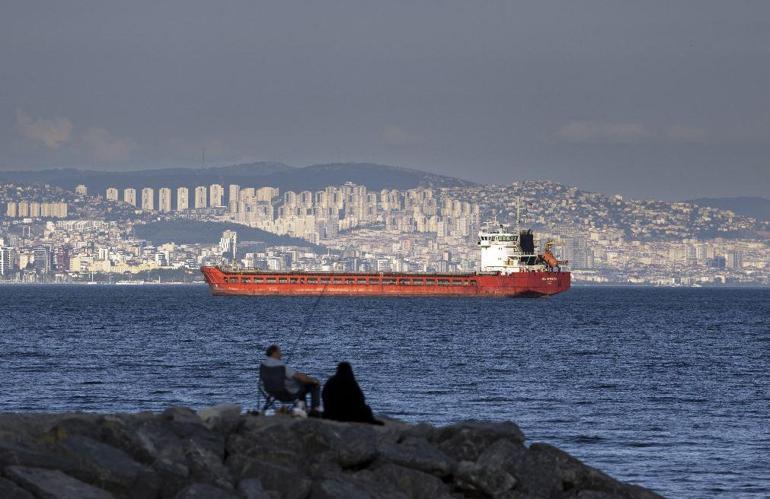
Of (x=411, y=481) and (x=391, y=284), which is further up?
(x=391, y=284)

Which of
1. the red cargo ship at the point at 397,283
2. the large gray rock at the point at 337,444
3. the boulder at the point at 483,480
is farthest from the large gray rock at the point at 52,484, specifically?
the red cargo ship at the point at 397,283

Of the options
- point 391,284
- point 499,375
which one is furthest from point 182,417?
point 391,284

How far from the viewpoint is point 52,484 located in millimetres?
11727

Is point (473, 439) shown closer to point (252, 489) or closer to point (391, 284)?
point (252, 489)

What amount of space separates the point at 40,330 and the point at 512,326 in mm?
23112

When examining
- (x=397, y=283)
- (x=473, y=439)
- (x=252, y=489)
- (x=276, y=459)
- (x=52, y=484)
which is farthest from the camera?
(x=397, y=283)

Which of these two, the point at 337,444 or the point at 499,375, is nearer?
the point at 337,444

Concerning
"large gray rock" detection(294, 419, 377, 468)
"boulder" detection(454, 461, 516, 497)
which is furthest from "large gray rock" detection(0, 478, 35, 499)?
"boulder" detection(454, 461, 516, 497)

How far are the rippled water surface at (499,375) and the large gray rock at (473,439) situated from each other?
448cm

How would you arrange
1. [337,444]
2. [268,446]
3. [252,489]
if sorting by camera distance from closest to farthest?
[252,489]
[268,446]
[337,444]

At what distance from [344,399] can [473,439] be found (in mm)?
1380

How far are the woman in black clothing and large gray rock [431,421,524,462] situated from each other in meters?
0.85

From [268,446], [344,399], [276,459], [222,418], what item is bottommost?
[276,459]

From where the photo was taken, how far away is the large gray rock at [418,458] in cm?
1352
